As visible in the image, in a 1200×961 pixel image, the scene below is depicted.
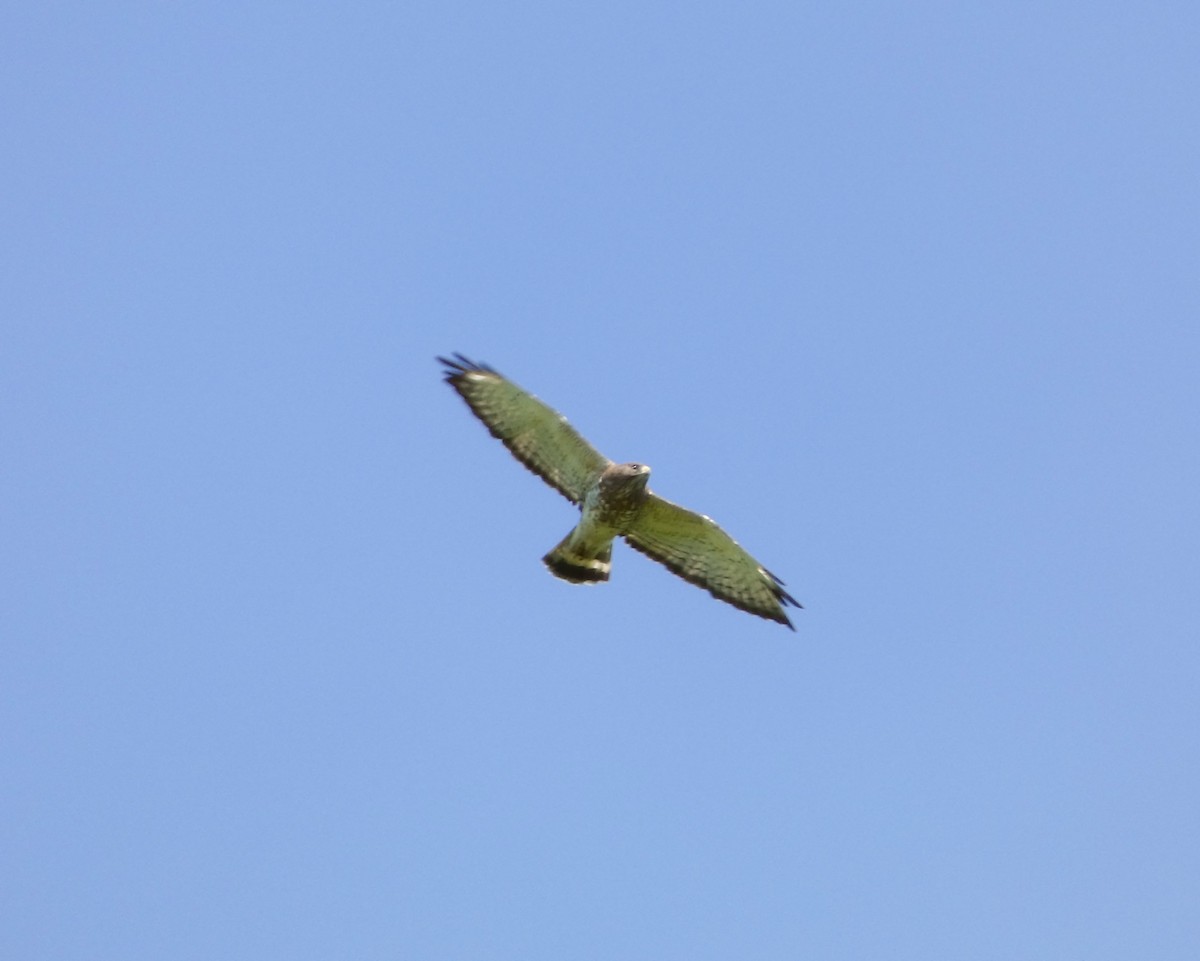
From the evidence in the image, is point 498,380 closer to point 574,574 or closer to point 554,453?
point 554,453

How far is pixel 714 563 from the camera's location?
1538cm

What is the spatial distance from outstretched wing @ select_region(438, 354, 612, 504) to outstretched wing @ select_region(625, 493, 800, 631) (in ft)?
2.24

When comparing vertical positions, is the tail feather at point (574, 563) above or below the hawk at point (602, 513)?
below

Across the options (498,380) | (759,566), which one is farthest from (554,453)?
(759,566)

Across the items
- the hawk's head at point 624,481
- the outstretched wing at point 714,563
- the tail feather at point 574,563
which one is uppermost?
the outstretched wing at point 714,563

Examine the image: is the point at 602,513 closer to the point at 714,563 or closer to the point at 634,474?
the point at 634,474

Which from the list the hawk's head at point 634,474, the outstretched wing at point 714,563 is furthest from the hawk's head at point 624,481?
the outstretched wing at point 714,563

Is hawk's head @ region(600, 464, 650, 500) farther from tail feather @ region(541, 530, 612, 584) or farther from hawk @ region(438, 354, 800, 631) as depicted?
tail feather @ region(541, 530, 612, 584)

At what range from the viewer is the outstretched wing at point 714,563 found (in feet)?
49.5

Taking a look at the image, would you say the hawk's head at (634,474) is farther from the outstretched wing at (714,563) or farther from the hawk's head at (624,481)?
the outstretched wing at (714,563)

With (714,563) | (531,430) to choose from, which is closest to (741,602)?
(714,563)

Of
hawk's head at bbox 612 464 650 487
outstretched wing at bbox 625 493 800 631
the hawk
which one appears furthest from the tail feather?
hawk's head at bbox 612 464 650 487

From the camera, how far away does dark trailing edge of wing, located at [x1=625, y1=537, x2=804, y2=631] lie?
15344mm

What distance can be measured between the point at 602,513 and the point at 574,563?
59 cm
